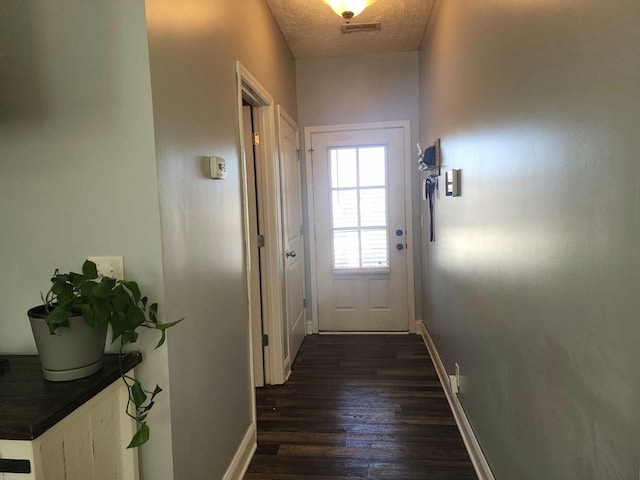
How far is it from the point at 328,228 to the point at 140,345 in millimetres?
2754

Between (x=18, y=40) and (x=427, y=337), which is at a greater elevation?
(x=18, y=40)

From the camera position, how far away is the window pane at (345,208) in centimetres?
390

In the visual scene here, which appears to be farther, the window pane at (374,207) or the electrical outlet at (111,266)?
the window pane at (374,207)

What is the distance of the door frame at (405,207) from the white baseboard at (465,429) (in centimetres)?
81

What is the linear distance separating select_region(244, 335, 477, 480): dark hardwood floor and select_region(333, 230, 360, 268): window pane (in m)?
0.90

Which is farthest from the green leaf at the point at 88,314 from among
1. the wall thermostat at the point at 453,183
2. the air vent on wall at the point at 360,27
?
the air vent on wall at the point at 360,27

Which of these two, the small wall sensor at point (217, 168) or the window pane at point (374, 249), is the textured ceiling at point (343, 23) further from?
the window pane at point (374, 249)

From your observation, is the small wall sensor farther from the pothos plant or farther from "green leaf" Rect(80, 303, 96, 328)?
"green leaf" Rect(80, 303, 96, 328)

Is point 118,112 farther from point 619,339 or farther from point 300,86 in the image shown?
point 300,86

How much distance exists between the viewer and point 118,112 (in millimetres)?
1276

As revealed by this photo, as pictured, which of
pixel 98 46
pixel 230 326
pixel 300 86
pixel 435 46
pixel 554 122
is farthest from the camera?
pixel 300 86

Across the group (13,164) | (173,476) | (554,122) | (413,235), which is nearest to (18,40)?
(13,164)

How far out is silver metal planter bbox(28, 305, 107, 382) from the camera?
1.07 meters

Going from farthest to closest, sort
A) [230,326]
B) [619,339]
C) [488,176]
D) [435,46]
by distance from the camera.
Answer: [435,46], [230,326], [488,176], [619,339]
